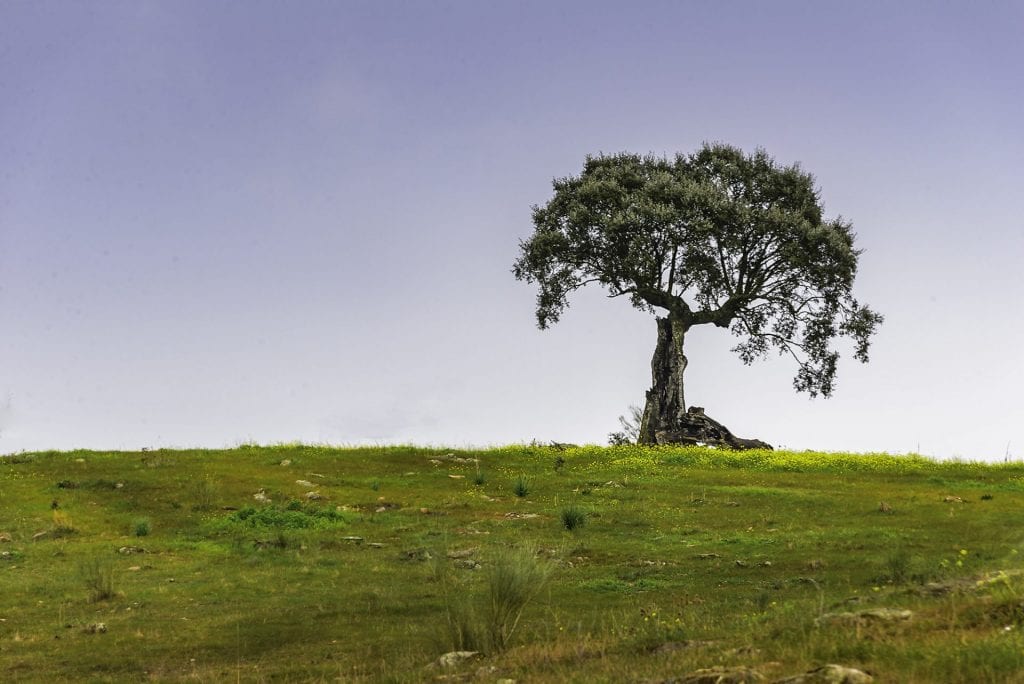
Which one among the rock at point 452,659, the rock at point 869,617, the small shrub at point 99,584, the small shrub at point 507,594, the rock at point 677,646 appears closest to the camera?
the rock at point 869,617

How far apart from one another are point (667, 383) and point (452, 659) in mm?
36865

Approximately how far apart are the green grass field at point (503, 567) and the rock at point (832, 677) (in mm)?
271

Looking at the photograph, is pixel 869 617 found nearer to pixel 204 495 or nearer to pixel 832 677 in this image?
pixel 832 677

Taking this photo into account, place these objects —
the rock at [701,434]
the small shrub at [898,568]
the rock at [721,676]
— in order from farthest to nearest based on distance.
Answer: the rock at [701,434] < the small shrub at [898,568] < the rock at [721,676]

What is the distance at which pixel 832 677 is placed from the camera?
790 cm

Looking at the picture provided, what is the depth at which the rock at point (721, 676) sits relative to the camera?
834 cm

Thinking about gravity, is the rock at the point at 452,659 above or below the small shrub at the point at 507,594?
→ below

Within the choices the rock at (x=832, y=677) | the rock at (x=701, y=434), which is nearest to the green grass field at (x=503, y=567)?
the rock at (x=832, y=677)

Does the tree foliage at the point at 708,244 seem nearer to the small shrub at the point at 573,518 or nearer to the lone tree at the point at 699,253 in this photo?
the lone tree at the point at 699,253

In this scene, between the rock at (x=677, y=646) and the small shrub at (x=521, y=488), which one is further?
the small shrub at (x=521, y=488)

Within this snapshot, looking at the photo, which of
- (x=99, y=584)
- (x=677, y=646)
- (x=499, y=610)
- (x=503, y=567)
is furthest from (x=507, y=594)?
(x=99, y=584)

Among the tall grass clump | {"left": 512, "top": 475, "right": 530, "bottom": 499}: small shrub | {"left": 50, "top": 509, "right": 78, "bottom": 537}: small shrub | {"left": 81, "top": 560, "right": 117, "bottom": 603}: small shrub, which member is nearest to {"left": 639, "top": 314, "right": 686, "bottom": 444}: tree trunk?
{"left": 512, "top": 475, "right": 530, "bottom": 499}: small shrub

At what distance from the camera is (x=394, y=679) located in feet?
35.2

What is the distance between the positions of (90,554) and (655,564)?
1381 centimetres
